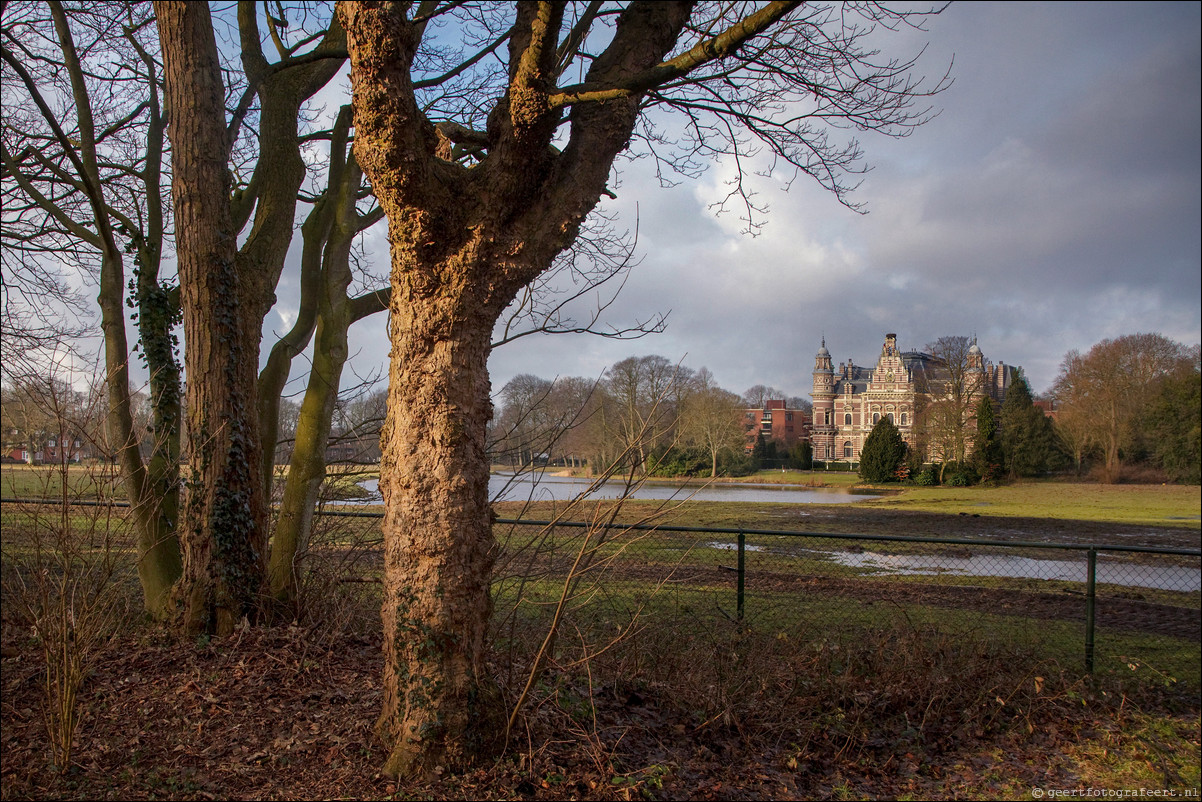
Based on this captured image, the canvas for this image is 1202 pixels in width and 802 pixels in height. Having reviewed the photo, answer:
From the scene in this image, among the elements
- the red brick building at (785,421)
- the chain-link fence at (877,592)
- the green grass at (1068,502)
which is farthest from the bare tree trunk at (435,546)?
the red brick building at (785,421)

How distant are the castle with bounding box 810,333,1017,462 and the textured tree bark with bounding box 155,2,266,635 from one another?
3694cm

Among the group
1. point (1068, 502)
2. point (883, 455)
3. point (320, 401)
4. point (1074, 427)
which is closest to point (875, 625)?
point (320, 401)

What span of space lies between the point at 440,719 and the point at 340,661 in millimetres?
1878

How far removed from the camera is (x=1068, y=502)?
2861 cm

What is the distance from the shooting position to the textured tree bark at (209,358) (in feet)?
16.7

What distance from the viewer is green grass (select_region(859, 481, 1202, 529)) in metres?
23.3

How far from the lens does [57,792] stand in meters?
3.09

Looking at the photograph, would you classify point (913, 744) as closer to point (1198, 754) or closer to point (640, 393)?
point (1198, 754)

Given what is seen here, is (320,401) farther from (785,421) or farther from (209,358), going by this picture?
(785,421)

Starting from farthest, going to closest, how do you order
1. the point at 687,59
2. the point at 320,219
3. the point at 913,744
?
the point at 320,219, the point at 913,744, the point at 687,59

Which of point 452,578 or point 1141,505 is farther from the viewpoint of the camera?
point 1141,505

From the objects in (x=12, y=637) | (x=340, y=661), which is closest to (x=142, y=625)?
(x=12, y=637)

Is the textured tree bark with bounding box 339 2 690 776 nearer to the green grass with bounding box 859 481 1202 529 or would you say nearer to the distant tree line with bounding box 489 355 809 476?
the distant tree line with bounding box 489 355 809 476

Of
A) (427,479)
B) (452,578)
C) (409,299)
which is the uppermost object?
(409,299)
